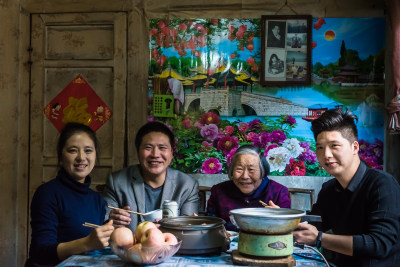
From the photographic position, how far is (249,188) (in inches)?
105

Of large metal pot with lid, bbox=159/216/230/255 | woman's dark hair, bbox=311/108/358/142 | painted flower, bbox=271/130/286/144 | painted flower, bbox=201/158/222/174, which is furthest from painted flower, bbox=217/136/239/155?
large metal pot with lid, bbox=159/216/230/255

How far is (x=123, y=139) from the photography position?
12.1 feet

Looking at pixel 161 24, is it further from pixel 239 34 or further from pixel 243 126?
pixel 243 126

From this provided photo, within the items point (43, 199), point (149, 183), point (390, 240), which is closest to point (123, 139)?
point (149, 183)

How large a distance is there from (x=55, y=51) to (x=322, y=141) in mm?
2669

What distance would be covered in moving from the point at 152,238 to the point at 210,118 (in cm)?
220

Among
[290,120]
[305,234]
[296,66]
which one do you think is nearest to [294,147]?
[290,120]

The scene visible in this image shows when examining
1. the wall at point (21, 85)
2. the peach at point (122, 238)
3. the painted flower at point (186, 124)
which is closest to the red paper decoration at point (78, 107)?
the wall at point (21, 85)

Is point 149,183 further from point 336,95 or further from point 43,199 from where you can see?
point 336,95

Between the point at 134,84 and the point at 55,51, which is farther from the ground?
the point at 55,51

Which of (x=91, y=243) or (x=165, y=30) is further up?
(x=165, y=30)

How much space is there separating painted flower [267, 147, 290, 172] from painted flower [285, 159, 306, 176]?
0.03 meters

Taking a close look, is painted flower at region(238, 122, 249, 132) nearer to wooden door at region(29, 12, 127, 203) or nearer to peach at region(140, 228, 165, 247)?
wooden door at region(29, 12, 127, 203)

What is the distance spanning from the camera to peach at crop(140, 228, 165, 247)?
4.87ft
